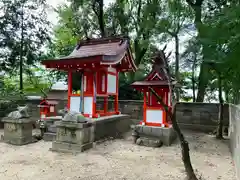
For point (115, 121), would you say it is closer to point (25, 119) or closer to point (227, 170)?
point (25, 119)

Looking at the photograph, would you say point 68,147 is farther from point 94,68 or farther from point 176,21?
point 176,21

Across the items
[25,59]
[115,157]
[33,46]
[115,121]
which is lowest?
[115,157]

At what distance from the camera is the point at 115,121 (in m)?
7.66

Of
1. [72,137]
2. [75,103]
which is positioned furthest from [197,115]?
[72,137]

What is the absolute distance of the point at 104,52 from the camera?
765 cm

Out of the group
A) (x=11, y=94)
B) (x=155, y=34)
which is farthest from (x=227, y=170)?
(x=11, y=94)

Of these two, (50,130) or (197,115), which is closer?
(50,130)

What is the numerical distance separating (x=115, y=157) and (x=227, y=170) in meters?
2.51

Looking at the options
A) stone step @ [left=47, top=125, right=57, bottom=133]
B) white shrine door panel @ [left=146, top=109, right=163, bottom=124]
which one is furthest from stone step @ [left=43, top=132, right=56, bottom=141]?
white shrine door panel @ [left=146, top=109, right=163, bottom=124]

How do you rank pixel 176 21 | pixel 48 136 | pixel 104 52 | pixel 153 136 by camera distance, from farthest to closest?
pixel 176 21 < pixel 104 52 < pixel 48 136 < pixel 153 136

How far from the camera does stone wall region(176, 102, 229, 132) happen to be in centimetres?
794

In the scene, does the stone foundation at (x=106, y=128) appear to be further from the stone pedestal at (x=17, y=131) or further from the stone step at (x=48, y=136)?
the stone pedestal at (x=17, y=131)

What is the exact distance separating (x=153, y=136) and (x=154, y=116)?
646 mm

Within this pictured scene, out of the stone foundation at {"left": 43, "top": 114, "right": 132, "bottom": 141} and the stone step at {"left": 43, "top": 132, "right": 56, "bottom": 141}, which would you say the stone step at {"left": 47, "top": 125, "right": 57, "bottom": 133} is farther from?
the stone step at {"left": 43, "top": 132, "right": 56, "bottom": 141}
